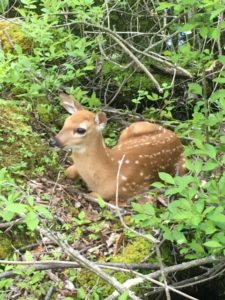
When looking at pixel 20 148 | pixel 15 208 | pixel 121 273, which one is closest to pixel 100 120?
pixel 20 148

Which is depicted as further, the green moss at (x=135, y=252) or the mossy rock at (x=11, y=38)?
the mossy rock at (x=11, y=38)

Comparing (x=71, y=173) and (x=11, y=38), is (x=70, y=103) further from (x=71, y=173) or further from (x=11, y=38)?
(x=11, y=38)

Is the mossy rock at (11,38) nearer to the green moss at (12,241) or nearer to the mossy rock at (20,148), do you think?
the mossy rock at (20,148)

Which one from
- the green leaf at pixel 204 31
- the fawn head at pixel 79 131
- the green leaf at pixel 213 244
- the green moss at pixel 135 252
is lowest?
the green moss at pixel 135 252

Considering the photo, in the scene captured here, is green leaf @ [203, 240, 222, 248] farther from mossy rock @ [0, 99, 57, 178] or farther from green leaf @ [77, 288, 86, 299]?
mossy rock @ [0, 99, 57, 178]

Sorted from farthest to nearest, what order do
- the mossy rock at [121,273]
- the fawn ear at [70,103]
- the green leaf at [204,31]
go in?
the fawn ear at [70,103] < the mossy rock at [121,273] < the green leaf at [204,31]

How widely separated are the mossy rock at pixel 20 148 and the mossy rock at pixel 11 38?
1.17 meters

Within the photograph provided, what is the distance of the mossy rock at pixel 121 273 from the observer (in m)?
4.10

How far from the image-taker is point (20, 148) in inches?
207

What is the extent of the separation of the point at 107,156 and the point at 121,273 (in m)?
1.29

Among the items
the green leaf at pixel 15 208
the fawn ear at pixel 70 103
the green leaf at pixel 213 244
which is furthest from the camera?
the fawn ear at pixel 70 103

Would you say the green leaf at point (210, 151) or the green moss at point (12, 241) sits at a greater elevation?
the green leaf at point (210, 151)

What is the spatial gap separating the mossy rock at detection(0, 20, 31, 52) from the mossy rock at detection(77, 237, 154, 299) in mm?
2920

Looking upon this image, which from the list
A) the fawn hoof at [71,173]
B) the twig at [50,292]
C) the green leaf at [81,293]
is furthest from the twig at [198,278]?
the fawn hoof at [71,173]
